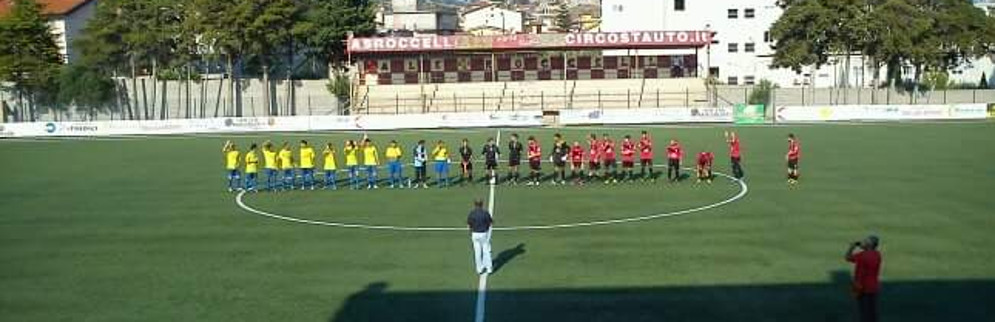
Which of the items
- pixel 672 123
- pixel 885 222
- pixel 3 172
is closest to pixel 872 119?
pixel 672 123

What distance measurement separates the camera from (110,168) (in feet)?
107

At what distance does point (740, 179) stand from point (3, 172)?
24.9m

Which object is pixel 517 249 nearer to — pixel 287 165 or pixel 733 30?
pixel 287 165

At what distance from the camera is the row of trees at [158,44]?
61406 millimetres

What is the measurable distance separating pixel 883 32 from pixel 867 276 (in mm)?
54160

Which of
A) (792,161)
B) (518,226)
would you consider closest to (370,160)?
(518,226)

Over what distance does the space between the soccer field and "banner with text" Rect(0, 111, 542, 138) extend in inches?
897

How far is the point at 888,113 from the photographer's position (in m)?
51.2

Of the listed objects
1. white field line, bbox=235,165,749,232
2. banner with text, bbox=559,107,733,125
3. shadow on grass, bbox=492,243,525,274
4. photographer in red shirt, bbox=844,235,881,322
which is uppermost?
banner with text, bbox=559,107,733,125

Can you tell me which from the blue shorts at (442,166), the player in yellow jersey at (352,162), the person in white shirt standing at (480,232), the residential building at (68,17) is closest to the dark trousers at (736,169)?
the blue shorts at (442,166)

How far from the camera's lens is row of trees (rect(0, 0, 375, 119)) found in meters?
61.4

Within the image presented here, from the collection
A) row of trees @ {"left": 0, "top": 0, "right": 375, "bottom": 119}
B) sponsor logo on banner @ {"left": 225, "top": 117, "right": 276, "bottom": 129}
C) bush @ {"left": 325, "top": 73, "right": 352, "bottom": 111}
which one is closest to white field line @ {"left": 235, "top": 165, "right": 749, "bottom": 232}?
sponsor logo on banner @ {"left": 225, "top": 117, "right": 276, "bottom": 129}

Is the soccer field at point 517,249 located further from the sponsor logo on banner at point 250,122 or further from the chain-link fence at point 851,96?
the chain-link fence at point 851,96

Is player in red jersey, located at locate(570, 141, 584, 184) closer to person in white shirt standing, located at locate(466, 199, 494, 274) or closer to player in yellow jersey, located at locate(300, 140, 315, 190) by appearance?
player in yellow jersey, located at locate(300, 140, 315, 190)
